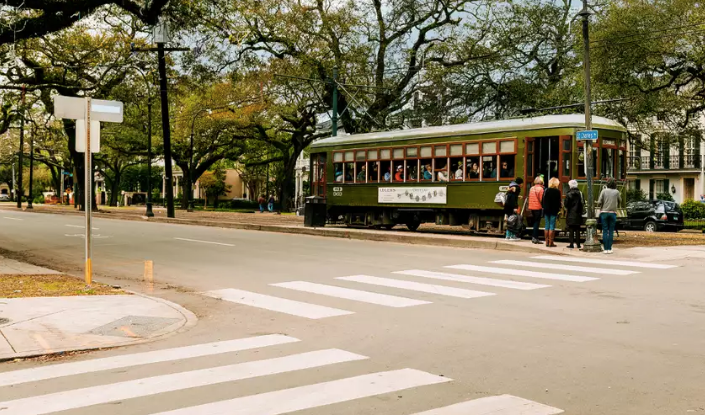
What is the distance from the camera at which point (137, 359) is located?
6.82 metres

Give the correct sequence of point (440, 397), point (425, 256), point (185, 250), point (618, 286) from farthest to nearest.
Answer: point (185, 250) → point (425, 256) → point (618, 286) → point (440, 397)

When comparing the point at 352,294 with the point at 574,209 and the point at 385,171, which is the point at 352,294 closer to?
the point at 574,209

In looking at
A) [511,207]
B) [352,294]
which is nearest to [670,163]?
[511,207]

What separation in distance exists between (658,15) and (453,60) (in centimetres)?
1095

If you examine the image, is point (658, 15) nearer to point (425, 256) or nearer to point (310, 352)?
point (425, 256)

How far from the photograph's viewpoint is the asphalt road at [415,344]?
17.7ft

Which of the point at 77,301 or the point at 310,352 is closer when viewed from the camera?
the point at 310,352

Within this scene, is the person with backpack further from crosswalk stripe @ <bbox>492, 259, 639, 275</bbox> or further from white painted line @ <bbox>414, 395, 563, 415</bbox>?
white painted line @ <bbox>414, 395, 563, 415</bbox>

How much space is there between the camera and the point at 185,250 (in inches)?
734

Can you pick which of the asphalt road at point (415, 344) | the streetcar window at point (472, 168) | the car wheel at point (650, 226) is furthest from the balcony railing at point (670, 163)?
the asphalt road at point (415, 344)

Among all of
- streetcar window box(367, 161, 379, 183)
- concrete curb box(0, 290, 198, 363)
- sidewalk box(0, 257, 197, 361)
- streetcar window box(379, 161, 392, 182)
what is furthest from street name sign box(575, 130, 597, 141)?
sidewalk box(0, 257, 197, 361)

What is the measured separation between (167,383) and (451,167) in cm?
1907

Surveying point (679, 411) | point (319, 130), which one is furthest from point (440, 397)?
point (319, 130)

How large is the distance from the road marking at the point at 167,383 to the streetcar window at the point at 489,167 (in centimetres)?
1653
